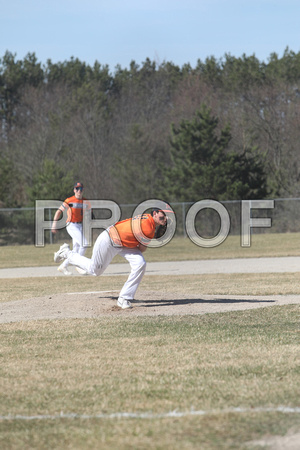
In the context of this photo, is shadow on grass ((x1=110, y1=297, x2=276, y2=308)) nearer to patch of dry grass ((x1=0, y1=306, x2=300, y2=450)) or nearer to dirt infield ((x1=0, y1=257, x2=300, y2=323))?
dirt infield ((x1=0, y1=257, x2=300, y2=323))

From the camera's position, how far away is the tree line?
133 feet

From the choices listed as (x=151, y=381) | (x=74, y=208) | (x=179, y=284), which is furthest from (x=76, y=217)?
(x=151, y=381)

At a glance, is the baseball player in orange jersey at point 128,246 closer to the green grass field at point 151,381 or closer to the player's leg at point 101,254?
the player's leg at point 101,254

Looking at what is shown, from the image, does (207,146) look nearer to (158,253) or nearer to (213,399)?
(158,253)

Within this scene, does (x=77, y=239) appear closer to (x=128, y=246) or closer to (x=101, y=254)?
(x=101, y=254)

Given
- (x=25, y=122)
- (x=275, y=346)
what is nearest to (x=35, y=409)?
(x=275, y=346)

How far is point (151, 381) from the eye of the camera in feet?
20.1

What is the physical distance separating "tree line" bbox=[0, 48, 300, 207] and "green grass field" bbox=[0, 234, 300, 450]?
27881mm

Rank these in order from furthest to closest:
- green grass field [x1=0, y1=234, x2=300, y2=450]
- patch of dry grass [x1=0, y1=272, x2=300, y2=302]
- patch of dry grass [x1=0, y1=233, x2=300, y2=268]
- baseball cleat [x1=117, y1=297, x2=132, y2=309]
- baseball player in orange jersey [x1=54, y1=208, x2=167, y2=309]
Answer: patch of dry grass [x1=0, y1=233, x2=300, y2=268]
patch of dry grass [x1=0, y1=272, x2=300, y2=302]
baseball cleat [x1=117, y1=297, x2=132, y2=309]
baseball player in orange jersey [x1=54, y1=208, x2=167, y2=309]
green grass field [x1=0, y1=234, x2=300, y2=450]

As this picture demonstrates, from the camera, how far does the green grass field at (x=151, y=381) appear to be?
467cm

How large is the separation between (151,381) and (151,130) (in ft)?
160

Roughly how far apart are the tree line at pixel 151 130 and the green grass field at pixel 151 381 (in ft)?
91.5

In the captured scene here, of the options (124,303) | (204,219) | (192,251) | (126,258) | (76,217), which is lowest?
(192,251)

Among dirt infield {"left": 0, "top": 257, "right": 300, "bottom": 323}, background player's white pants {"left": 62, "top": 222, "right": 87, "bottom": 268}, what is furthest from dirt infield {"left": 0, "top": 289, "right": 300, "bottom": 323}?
background player's white pants {"left": 62, "top": 222, "right": 87, "bottom": 268}
